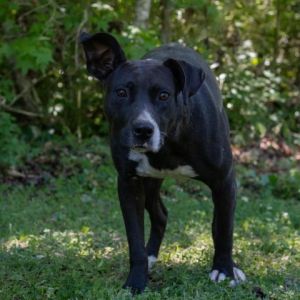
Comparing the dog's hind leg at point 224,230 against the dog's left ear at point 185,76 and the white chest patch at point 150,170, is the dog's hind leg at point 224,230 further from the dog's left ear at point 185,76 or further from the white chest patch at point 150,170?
the dog's left ear at point 185,76

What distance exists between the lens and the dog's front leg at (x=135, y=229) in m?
4.77

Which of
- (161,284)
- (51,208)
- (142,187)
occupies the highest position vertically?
(142,187)

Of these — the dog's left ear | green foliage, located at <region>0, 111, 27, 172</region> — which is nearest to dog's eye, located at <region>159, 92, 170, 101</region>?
the dog's left ear

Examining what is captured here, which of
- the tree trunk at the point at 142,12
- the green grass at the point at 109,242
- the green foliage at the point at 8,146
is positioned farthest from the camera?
the tree trunk at the point at 142,12

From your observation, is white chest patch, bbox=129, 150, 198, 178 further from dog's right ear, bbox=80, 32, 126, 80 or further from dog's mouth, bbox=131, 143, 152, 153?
dog's right ear, bbox=80, 32, 126, 80

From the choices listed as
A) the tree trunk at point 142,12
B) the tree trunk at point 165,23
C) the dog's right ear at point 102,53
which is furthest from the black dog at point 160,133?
the tree trunk at point 165,23

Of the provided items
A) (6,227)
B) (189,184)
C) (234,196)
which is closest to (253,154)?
(189,184)

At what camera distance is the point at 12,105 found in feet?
32.0

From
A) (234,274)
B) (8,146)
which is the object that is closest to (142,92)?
(234,274)

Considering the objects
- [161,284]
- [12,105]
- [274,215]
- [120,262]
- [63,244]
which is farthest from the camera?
[12,105]

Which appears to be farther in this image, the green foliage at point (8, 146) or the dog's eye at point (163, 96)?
the green foliage at point (8, 146)

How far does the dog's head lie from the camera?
4277 millimetres

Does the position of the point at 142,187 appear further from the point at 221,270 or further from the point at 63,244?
the point at 63,244

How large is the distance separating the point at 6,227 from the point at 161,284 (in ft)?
6.97
